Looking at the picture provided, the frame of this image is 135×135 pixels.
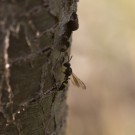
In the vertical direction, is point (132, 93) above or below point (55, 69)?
below

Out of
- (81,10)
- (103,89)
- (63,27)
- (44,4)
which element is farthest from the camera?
(81,10)

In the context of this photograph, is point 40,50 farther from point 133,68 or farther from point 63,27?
point 133,68

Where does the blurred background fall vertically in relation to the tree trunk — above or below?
below

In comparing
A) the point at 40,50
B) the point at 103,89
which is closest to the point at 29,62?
the point at 40,50

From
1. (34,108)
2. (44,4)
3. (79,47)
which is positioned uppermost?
(44,4)

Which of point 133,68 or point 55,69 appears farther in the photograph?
point 133,68
